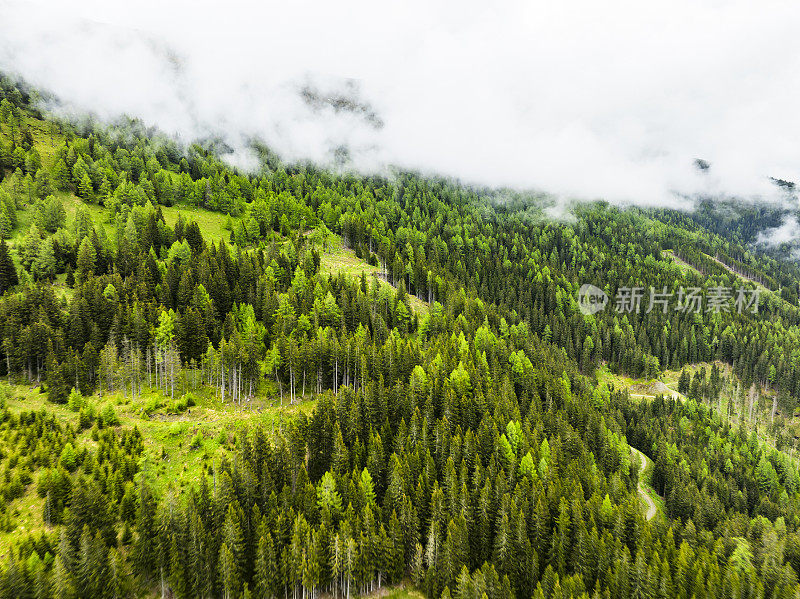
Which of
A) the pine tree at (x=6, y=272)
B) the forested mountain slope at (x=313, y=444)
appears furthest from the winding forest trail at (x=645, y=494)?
the pine tree at (x=6, y=272)

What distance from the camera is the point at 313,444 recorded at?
218 feet

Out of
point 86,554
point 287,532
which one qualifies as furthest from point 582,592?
point 86,554

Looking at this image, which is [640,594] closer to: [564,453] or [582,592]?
[582,592]

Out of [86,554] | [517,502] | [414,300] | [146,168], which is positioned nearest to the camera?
[86,554]

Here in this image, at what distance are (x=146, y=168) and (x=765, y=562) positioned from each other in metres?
213

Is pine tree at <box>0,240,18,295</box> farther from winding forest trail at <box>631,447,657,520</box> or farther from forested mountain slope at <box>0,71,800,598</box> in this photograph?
winding forest trail at <box>631,447,657,520</box>

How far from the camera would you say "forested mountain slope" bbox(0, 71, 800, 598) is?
48969 mm

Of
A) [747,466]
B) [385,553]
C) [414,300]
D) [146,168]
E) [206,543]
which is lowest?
[747,466]

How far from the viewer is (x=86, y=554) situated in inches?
1684

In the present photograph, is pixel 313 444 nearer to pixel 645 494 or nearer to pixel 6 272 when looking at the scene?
pixel 645 494

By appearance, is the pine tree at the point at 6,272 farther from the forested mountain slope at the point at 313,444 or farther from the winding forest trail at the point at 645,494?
the winding forest trail at the point at 645,494

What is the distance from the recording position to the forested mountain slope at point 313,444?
4897 centimetres

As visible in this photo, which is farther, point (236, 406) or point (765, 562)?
point (236, 406)

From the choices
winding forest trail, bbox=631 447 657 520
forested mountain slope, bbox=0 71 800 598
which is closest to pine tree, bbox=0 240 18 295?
forested mountain slope, bbox=0 71 800 598
